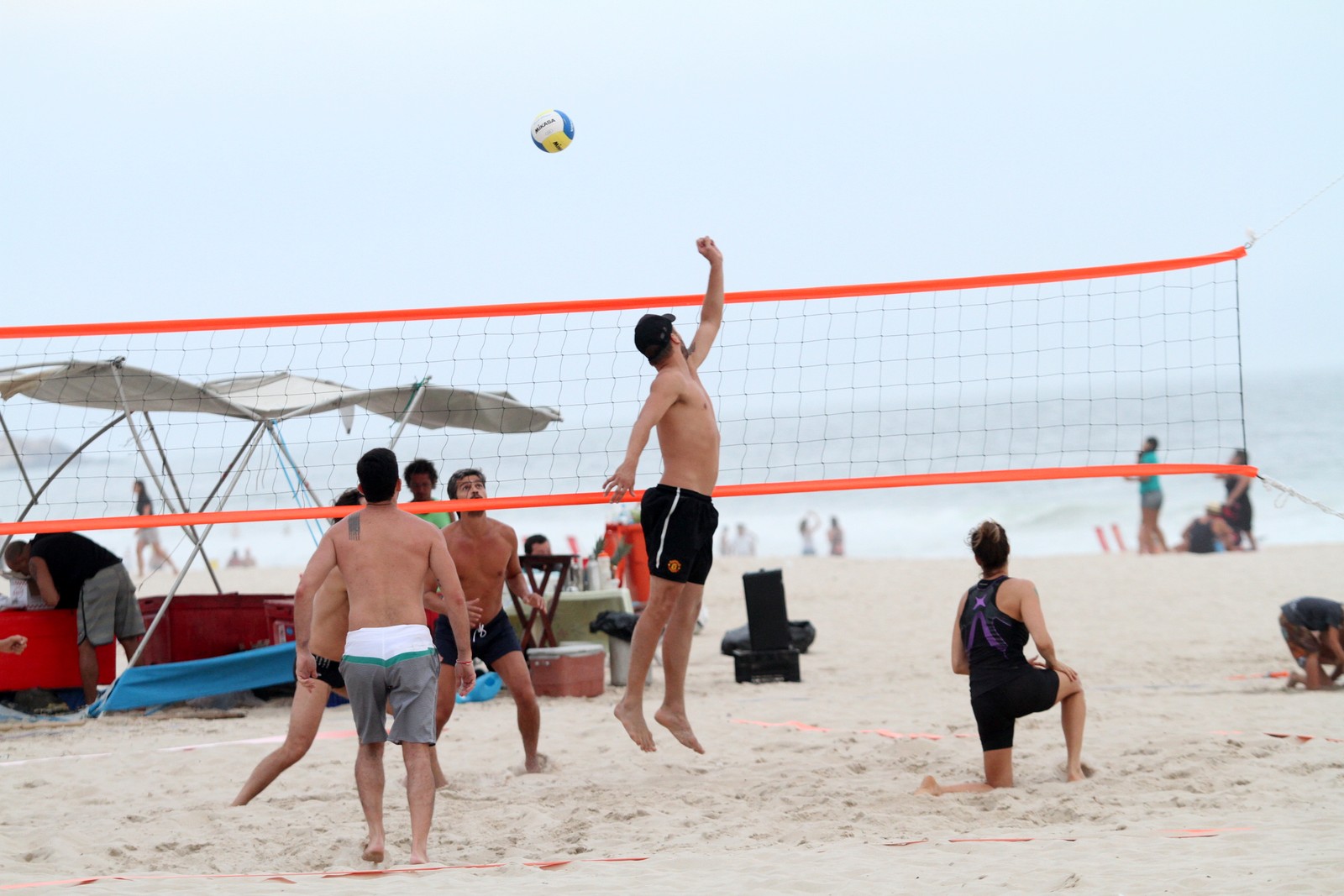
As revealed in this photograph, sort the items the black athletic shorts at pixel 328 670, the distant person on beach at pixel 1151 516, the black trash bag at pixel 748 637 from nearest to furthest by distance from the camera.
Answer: the black athletic shorts at pixel 328 670
the black trash bag at pixel 748 637
the distant person on beach at pixel 1151 516

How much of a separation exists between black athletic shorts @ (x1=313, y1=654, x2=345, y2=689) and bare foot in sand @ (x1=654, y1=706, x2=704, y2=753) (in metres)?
1.25

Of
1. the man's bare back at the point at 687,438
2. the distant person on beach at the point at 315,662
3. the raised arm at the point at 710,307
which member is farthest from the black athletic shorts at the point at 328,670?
the raised arm at the point at 710,307

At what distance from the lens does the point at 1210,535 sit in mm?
17812

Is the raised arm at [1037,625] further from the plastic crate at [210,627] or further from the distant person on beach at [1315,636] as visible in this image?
the plastic crate at [210,627]

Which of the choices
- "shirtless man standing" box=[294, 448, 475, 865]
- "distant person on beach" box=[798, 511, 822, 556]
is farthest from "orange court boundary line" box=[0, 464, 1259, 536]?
"distant person on beach" box=[798, 511, 822, 556]

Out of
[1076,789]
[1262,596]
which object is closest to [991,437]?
[1262,596]

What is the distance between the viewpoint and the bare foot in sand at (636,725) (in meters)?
5.00

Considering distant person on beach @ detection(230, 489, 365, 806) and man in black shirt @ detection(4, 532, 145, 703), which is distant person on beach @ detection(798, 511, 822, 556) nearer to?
man in black shirt @ detection(4, 532, 145, 703)

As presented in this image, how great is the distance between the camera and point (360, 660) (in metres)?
4.00

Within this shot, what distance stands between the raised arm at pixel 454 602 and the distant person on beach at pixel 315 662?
0.43 m

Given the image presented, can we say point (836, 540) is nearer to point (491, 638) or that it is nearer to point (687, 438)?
point (491, 638)

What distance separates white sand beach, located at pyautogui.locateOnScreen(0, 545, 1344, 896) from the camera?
362 centimetres

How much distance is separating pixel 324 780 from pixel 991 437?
3435 centimetres

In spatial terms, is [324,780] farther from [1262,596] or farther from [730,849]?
[1262,596]
